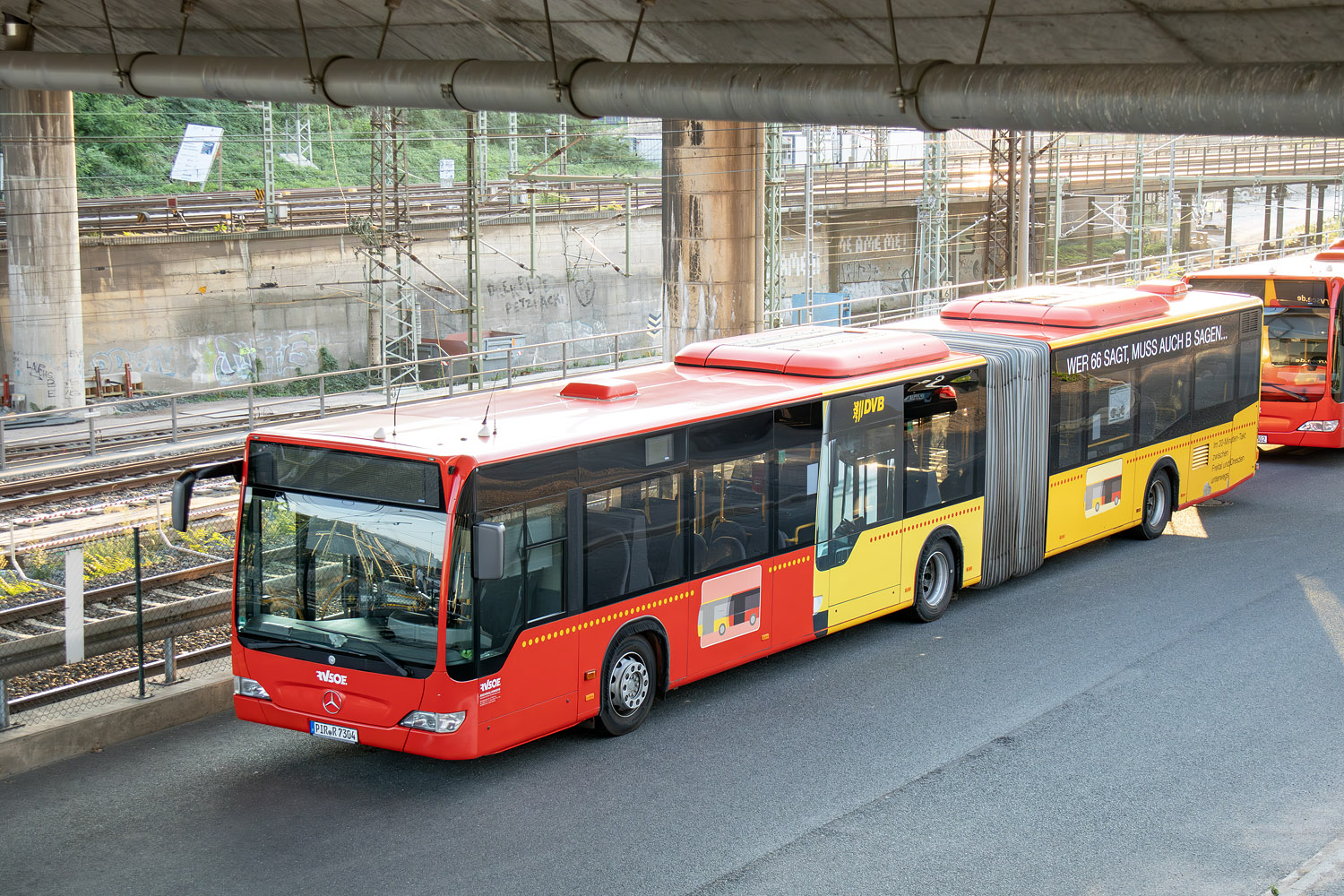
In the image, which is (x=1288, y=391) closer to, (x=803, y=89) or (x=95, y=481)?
(x=803, y=89)

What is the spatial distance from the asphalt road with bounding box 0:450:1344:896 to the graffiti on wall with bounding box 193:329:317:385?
28312mm

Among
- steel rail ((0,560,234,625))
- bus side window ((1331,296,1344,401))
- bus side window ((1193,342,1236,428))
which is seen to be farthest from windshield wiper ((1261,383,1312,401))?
steel rail ((0,560,234,625))

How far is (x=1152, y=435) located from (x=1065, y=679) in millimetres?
5403

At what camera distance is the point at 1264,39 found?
7930 mm

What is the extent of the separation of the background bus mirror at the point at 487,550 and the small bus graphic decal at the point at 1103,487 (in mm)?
8229

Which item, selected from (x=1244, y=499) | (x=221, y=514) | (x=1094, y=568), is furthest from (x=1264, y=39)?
(x=221, y=514)

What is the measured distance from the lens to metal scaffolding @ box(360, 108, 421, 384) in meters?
37.1

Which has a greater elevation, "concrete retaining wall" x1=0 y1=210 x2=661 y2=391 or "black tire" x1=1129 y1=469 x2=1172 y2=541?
"concrete retaining wall" x1=0 y1=210 x2=661 y2=391

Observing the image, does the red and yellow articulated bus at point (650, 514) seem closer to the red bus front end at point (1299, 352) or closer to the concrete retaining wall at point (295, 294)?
the red bus front end at point (1299, 352)

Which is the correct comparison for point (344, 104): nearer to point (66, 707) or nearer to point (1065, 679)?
point (66, 707)

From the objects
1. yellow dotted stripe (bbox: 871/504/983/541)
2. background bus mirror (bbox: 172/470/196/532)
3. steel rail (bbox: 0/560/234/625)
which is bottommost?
steel rail (bbox: 0/560/234/625)

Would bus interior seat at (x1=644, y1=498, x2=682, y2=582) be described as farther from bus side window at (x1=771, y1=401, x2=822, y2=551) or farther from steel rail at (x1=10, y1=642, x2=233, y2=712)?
steel rail at (x1=10, y1=642, x2=233, y2=712)

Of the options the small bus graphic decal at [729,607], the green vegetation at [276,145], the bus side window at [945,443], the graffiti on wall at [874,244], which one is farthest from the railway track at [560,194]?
the small bus graphic decal at [729,607]

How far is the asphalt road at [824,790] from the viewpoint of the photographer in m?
7.77
